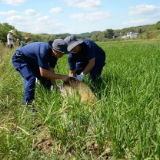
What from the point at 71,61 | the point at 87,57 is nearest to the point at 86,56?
the point at 87,57

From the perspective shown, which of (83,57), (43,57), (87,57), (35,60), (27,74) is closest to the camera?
(43,57)

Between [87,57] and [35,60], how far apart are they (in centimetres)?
85

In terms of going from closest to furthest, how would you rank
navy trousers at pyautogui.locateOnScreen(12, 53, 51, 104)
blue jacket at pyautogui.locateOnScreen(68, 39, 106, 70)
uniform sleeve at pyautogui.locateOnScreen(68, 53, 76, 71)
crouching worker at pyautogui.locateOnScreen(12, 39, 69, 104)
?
crouching worker at pyautogui.locateOnScreen(12, 39, 69, 104), navy trousers at pyautogui.locateOnScreen(12, 53, 51, 104), blue jacket at pyautogui.locateOnScreen(68, 39, 106, 70), uniform sleeve at pyautogui.locateOnScreen(68, 53, 76, 71)

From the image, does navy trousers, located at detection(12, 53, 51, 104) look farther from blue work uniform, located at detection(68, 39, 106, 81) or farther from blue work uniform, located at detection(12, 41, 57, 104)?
blue work uniform, located at detection(68, 39, 106, 81)

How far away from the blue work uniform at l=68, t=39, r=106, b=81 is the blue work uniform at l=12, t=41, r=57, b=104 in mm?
504

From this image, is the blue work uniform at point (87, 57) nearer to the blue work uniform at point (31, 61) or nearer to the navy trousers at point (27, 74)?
the blue work uniform at point (31, 61)

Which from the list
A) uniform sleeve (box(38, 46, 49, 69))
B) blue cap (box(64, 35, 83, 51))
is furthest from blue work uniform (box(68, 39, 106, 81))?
uniform sleeve (box(38, 46, 49, 69))

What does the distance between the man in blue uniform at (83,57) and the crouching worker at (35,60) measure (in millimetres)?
354

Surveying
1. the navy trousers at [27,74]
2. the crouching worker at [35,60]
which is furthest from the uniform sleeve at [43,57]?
the navy trousers at [27,74]

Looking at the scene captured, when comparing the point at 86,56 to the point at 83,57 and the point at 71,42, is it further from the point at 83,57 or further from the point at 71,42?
the point at 71,42

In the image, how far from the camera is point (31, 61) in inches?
121

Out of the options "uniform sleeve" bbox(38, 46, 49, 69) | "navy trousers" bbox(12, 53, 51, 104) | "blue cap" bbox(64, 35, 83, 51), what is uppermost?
"blue cap" bbox(64, 35, 83, 51)

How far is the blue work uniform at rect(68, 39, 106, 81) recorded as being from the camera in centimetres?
328

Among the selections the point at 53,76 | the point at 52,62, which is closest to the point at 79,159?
the point at 53,76
